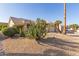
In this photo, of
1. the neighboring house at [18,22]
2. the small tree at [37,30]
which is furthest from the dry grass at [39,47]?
the neighboring house at [18,22]

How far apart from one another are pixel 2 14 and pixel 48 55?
0.94 m

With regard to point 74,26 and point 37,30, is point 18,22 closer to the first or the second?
point 37,30

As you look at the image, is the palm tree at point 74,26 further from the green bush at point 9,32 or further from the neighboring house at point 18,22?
the green bush at point 9,32

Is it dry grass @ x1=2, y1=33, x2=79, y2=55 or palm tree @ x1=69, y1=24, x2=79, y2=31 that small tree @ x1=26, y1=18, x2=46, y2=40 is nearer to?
dry grass @ x1=2, y1=33, x2=79, y2=55

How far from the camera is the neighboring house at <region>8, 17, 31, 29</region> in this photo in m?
3.69

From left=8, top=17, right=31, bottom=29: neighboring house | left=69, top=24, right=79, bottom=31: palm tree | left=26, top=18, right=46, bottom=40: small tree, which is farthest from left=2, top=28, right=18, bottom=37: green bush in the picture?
left=69, top=24, right=79, bottom=31: palm tree

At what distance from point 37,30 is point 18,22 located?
1.04 feet

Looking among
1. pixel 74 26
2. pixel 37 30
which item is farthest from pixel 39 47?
pixel 74 26

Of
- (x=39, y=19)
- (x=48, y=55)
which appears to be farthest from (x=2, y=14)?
(x=48, y=55)

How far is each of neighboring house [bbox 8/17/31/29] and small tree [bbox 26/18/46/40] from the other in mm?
78

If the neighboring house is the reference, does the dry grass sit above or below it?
below

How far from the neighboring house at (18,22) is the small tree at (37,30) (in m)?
0.08

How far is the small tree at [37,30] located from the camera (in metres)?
3.73

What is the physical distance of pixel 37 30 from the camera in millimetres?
3756
